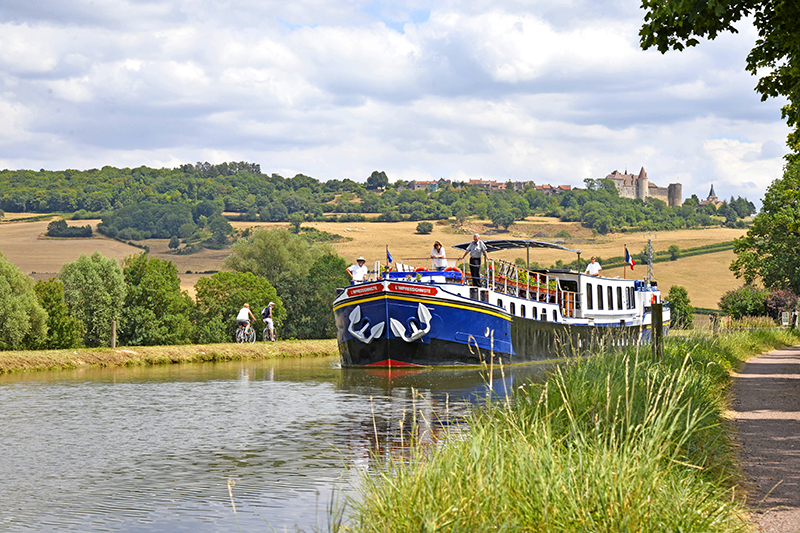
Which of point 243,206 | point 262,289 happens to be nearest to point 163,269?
point 262,289

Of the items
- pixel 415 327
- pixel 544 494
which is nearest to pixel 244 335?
pixel 415 327

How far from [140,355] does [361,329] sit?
315 inches

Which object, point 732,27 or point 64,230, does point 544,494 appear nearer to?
point 732,27

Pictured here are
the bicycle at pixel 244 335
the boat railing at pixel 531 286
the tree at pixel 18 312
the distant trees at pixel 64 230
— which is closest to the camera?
the boat railing at pixel 531 286

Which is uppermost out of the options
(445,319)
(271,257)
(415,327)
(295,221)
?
(295,221)

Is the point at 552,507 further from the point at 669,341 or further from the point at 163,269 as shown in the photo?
the point at 163,269

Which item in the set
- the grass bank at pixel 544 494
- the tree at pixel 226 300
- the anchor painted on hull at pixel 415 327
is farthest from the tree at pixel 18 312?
the grass bank at pixel 544 494

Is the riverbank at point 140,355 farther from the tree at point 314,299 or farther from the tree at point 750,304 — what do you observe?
the tree at point 750,304

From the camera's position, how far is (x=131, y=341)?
57.4 metres

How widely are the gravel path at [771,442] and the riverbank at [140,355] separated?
20090 millimetres

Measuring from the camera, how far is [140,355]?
107ft

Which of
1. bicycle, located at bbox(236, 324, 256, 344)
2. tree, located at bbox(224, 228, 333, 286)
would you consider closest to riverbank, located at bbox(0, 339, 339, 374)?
bicycle, located at bbox(236, 324, 256, 344)

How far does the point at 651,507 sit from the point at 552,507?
0.69 m

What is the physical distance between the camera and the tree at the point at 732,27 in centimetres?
1199
